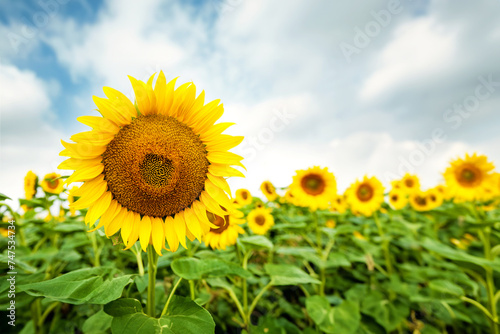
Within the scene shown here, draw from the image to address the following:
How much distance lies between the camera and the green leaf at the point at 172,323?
1.14 meters

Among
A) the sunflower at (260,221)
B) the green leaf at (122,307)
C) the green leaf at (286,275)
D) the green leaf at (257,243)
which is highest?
the sunflower at (260,221)

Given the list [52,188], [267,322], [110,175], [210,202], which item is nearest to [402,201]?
[267,322]

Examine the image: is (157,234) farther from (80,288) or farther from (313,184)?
(313,184)

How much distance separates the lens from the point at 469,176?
13.4ft

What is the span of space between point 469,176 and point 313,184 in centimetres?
251

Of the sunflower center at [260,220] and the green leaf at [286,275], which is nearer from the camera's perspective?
the green leaf at [286,275]

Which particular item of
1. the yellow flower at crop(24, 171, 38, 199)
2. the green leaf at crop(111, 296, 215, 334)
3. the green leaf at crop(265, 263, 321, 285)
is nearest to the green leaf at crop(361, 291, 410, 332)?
the green leaf at crop(265, 263, 321, 285)

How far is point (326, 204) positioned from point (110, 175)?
3.29 m

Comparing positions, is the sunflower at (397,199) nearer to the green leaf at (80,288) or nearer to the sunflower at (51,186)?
the green leaf at (80,288)

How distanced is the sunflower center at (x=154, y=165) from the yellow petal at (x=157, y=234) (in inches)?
1.6

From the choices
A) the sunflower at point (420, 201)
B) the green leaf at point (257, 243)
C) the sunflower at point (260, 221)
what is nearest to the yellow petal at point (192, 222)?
the green leaf at point (257, 243)

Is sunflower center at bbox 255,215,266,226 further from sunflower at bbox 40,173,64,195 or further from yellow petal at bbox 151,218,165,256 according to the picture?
sunflower at bbox 40,173,64,195

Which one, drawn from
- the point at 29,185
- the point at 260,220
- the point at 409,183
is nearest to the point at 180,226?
the point at 260,220

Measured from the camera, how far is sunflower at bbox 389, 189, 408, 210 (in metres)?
5.34
